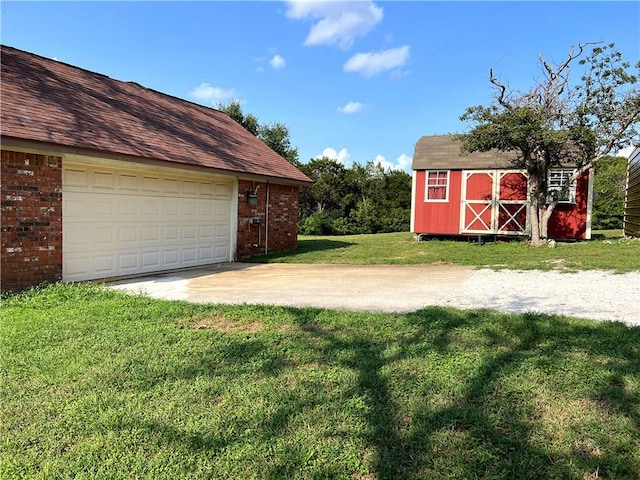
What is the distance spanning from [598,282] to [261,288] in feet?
16.9

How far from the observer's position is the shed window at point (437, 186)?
617 inches

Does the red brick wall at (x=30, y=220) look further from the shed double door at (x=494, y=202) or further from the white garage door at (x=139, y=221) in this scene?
the shed double door at (x=494, y=202)

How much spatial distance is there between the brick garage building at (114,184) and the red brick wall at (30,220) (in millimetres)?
15

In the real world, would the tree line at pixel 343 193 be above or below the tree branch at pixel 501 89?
below

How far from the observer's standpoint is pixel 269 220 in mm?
12109

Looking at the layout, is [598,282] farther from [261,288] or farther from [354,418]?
[354,418]

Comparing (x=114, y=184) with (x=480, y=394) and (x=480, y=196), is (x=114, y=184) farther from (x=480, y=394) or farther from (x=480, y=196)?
(x=480, y=196)

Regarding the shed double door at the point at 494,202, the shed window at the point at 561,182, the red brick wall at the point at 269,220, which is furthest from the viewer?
the shed double door at the point at 494,202

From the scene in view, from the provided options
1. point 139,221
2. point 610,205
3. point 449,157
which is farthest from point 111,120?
point 610,205

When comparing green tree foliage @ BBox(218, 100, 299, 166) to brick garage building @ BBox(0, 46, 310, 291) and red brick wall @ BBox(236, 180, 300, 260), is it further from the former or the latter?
red brick wall @ BBox(236, 180, 300, 260)

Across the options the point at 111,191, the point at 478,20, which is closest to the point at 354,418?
the point at 111,191

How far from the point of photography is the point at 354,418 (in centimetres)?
260

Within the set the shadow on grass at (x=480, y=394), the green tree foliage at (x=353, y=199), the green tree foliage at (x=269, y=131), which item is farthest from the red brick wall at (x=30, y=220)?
the green tree foliage at (x=269, y=131)

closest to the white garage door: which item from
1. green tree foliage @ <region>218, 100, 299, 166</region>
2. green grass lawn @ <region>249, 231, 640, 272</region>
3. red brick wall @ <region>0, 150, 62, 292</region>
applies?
red brick wall @ <region>0, 150, 62, 292</region>
